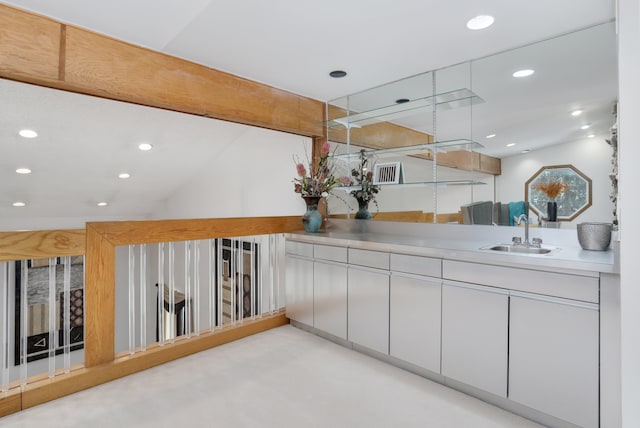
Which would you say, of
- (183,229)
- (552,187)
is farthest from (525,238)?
(183,229)

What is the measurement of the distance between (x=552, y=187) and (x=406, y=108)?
1344 mm

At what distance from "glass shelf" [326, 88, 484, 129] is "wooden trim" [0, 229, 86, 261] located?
250 cm

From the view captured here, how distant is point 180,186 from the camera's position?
564cm

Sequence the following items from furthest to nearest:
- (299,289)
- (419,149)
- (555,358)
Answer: (299,289) → (419,149) → (555,358)

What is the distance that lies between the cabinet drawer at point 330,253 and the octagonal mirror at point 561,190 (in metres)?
1.39

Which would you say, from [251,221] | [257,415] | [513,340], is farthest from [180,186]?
[513,340]

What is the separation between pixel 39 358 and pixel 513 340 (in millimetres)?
7105

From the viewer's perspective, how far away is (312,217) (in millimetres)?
3418

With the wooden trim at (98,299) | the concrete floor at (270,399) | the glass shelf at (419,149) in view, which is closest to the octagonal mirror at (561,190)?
the glass shelf at (419,149)

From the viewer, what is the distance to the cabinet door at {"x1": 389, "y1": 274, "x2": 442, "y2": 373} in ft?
7.46

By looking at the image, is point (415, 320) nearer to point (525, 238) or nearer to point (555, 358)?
point (555, 358)

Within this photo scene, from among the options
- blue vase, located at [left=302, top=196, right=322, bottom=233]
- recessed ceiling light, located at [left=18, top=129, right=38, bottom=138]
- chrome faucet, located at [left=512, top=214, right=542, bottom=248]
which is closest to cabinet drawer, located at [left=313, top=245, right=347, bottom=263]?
blue vase, located at [left=302, top=196, right=322, bottom=233]

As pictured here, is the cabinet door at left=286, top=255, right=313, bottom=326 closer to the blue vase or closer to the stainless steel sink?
the blue vase

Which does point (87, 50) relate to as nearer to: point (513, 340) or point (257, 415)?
point (257, 415)
